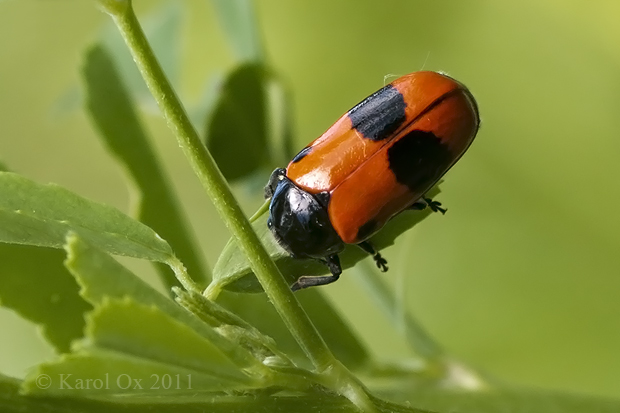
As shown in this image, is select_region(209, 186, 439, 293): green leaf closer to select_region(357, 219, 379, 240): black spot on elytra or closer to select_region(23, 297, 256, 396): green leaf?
select_region(357, 219, 379, 240): black spot on elytra

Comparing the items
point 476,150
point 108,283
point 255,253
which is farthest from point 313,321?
point 476,150

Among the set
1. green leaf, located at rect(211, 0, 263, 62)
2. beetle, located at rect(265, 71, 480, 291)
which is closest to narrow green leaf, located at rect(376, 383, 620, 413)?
beetle, located at rect(265, 71, 480, 291)

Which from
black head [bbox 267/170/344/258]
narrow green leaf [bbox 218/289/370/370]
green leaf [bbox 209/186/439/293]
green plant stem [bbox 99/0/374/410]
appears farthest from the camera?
black head [bbox 267/170/344/258]

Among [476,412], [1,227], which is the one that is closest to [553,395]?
Answer: [476,412]

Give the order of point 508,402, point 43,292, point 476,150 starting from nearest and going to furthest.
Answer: point 43,292 < point 508,402 < point 476,150

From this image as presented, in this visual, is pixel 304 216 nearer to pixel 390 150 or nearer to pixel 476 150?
pixel 390 150

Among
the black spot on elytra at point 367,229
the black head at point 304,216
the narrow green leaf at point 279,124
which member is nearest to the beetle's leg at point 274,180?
the black head at point 304,216
